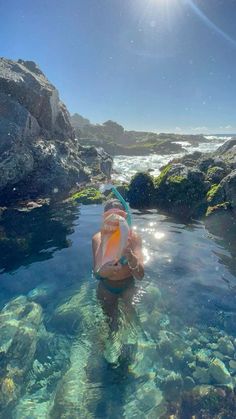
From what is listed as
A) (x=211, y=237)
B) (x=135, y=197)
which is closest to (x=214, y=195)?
(x=211, y=237)

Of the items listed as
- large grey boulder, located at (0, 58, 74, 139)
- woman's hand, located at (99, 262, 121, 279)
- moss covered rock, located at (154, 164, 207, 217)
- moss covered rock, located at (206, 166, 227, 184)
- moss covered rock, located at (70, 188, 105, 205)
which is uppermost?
large grey boulder, located at (0, 58, 74, 139)

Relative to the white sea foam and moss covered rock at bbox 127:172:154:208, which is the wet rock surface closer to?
moss covered rock at bbox 127:172:154:208

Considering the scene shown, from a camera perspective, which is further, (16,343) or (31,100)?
(31,100)

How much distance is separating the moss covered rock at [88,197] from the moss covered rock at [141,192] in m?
1.83

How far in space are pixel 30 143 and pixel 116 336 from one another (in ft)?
46.2

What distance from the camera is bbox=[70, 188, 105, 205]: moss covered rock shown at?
1609 centimetres

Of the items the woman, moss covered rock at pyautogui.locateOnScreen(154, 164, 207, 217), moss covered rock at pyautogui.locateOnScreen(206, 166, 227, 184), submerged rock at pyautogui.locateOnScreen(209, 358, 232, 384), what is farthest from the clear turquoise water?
moss covered rock at pyautogui.locateOnScreen(206, 166, 227, 184)

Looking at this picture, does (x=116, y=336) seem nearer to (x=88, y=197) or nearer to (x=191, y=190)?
(x=191, y=190)

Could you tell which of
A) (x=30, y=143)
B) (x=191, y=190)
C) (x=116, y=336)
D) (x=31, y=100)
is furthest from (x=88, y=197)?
(x=116, y=336)

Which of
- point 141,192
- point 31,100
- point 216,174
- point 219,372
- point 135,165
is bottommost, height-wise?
point 219,372

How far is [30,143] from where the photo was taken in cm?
1738

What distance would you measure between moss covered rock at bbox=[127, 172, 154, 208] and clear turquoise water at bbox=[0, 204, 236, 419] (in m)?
5.21

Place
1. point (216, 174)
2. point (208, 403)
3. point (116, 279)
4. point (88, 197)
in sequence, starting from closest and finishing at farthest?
point (208, 403), point (116, 279), point (216, 174), point (88, 197)

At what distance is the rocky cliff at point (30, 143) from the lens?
15.6m
